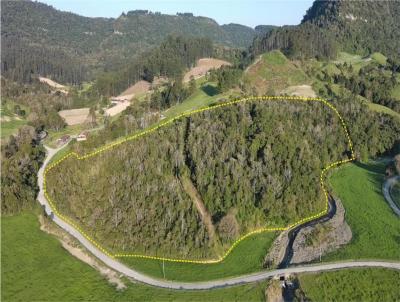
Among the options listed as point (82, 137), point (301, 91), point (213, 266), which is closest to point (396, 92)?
point (301, 91)

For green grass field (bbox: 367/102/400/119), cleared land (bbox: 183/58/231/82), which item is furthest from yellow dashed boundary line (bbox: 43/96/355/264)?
cleared land (bbox: 183/58/231/82)

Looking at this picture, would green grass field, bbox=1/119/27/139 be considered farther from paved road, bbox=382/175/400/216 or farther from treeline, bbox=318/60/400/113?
treeline, bbox=318/60/400/113

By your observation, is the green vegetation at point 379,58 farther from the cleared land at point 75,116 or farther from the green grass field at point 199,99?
the cleared land at point 75,116

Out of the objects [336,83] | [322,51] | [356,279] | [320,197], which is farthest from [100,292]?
[322,51]

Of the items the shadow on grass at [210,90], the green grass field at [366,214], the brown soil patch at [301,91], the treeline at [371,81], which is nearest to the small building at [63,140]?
the shadow on grass at [210,90]

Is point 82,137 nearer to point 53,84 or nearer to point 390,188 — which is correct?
point 390,188

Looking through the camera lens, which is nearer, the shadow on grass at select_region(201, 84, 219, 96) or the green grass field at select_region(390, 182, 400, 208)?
the green grass field at select_region(390, 182, 400, 208)
